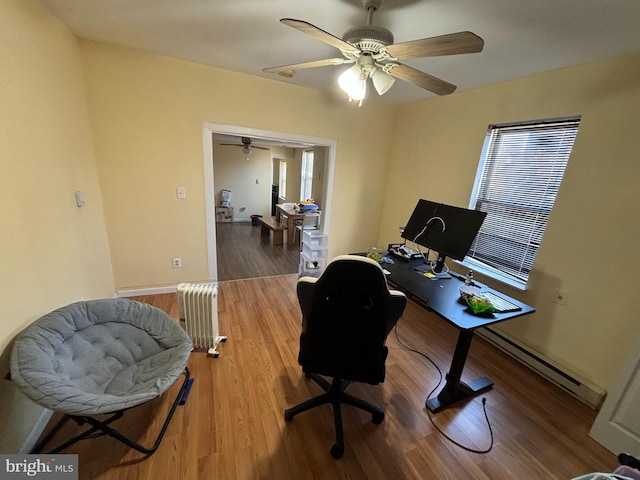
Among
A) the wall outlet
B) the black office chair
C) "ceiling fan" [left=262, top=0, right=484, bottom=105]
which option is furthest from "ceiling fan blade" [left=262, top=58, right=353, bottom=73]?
the wall outlet

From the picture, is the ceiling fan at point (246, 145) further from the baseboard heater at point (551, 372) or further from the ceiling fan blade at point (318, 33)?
the baseboard heater at point (551, 372)

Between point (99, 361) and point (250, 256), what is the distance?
2.99 metres

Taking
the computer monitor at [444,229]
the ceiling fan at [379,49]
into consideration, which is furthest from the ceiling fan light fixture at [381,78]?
the computer monitor at [444,229]

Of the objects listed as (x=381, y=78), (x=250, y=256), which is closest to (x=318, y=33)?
(x=381, y=78)

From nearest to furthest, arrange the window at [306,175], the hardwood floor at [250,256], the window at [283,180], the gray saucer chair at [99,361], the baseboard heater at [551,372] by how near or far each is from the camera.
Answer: the gray saucer chair at [99,361] → the baseboard heater at [551,372] → the hardwood floor at [250,256] → the window at [306,175] → the window at [283,180]

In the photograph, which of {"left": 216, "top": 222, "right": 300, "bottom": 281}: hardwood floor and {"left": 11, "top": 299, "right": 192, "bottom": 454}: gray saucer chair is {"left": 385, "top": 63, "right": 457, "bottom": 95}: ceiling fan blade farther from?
{"left": 216, "top": 222, "right": 300, "bottom": 281}: hardwood floor

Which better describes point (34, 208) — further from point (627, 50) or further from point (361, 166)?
point (627, 50)

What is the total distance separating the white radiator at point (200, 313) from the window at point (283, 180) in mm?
6341

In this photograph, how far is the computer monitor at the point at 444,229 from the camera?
2.01 metres

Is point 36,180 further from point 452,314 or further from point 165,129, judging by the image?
point 452,314

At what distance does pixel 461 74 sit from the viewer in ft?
7.24

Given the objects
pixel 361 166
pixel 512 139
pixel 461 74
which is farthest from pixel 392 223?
pixel 461 74

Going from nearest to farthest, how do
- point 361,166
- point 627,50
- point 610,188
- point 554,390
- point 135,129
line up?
point 627,50 < point 610,188 < point 554,390 < point 135,129 < point 361,166

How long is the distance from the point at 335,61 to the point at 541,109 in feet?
6.07
